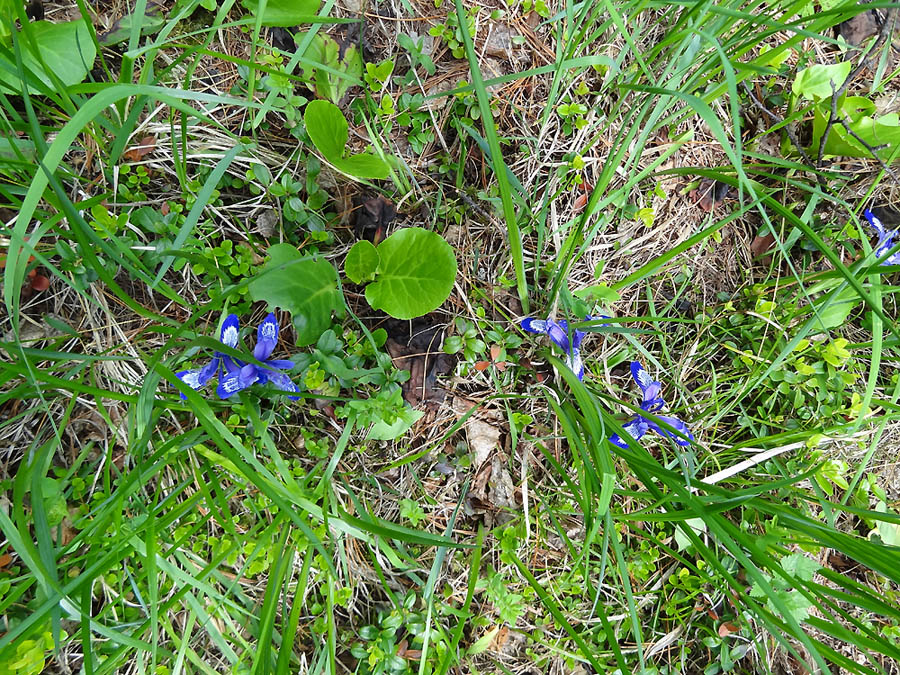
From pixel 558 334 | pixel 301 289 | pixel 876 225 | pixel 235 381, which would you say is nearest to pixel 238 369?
pixel 235 381

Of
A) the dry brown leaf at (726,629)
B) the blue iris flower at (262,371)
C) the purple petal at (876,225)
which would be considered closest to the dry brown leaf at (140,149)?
the blue iris flower at (262,371)

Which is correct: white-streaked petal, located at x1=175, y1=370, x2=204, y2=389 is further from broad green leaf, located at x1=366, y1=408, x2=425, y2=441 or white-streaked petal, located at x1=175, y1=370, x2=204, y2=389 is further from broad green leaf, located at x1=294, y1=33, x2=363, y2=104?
broad green leaf, located at x1=294, y1=33, x2=363, y2=104

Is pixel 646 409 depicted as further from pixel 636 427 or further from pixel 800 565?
pixel 800 565

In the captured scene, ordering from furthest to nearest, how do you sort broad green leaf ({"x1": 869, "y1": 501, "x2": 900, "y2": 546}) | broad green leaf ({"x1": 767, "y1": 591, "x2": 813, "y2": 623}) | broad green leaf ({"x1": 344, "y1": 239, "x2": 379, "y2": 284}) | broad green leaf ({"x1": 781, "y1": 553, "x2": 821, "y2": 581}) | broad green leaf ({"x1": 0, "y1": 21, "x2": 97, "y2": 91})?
broad green leaf ({"x1": 869, "y1": 501, "x2": 900, "y2": 546}) → broad green leaf ({"x1": 781, "y1": 553, "x2": 821, "y2": 581}) → broad green leaf ({"x1": 767, "y1": 591, "x2": 813, "y2": 623}) → broad green leaf ({"x1": 344, "y1": 239, "x2": 379, "y2": 284}) → broad green leaf ({"x1": 0, "y1": 21, "x2": 97, "y2": 91})

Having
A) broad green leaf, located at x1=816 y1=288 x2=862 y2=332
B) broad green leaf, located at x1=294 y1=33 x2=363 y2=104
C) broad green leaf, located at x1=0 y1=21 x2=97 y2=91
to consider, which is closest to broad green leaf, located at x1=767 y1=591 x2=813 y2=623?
broad green leaf, located at x1=816 y1=288 x2=862 y2=332

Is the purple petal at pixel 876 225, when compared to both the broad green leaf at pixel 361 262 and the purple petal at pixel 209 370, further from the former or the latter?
the purple petal at pixel 209 370

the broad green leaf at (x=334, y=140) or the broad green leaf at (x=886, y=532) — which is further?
the broad green leaf at (x=886, y=532)

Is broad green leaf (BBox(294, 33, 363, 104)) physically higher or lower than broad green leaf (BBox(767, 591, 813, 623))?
higher

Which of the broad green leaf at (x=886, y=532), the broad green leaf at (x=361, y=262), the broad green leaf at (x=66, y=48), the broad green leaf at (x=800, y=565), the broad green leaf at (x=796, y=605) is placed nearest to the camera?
the broad green leaf at (x=66, y=48)

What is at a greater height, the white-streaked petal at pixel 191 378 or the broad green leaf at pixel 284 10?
the broad green leaf at pixel 284 10
